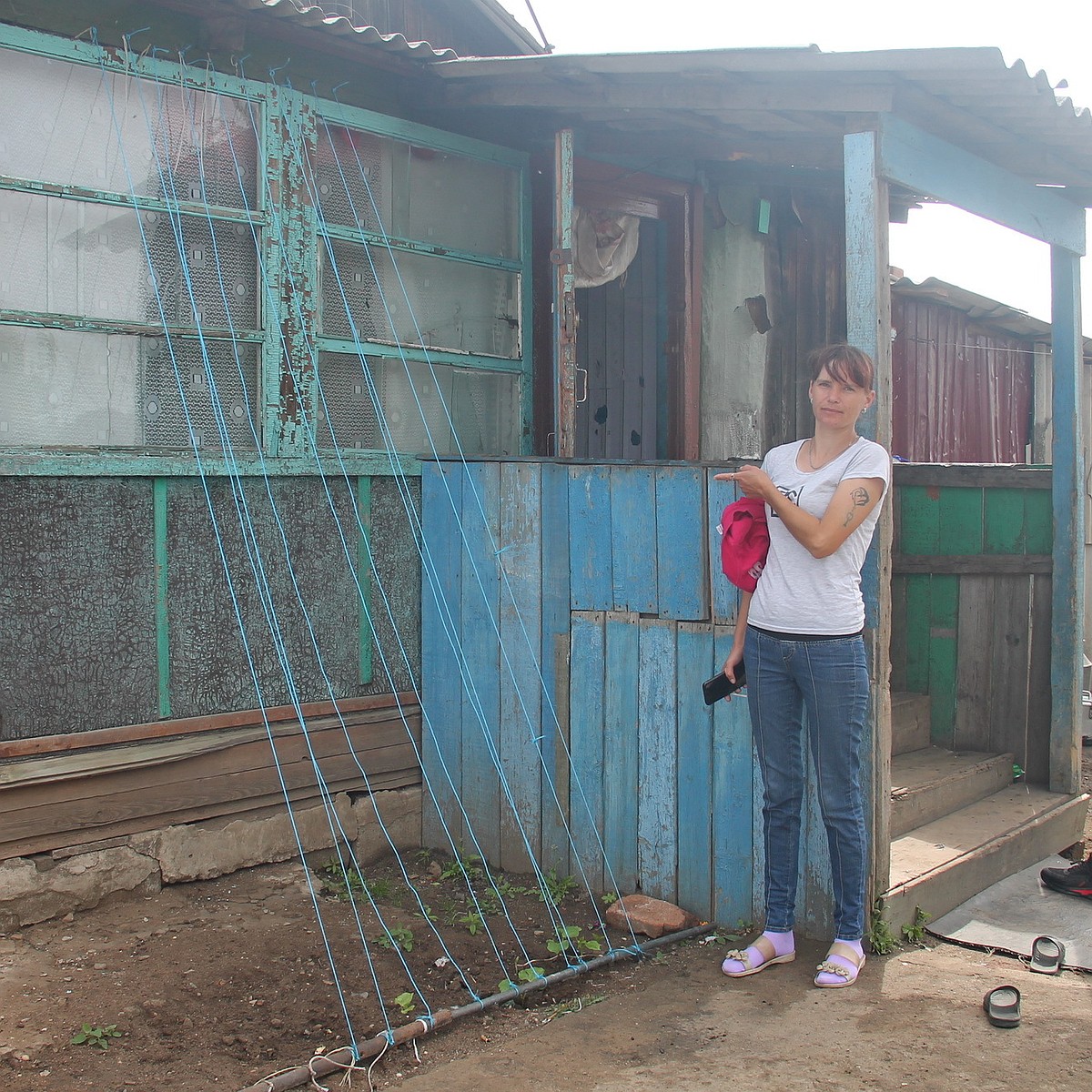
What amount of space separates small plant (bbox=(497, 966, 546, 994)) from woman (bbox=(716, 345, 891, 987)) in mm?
644

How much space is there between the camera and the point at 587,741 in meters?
4.65

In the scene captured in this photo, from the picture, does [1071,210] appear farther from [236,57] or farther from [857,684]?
[236,57]

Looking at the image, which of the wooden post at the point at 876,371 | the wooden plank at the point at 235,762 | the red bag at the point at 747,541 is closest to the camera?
the red bag at the point at 747,541

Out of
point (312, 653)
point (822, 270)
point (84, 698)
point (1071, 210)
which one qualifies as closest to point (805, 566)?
point (312, 653)

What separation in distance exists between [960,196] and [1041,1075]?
319 cm

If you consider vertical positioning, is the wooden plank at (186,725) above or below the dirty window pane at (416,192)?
below

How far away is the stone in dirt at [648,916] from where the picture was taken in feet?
13.9

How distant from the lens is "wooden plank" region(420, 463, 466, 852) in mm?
5121

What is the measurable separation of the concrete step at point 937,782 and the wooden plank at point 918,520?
1039 mm

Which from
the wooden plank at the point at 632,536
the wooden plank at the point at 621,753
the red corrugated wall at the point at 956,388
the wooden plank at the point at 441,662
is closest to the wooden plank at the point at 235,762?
the wooden plank at the point at 441,662

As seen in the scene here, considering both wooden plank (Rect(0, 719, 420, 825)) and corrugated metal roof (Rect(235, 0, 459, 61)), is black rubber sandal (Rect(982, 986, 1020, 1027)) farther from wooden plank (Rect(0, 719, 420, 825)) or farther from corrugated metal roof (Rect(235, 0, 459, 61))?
corrugated metal roof (Rect(235, 0, 459, 61))

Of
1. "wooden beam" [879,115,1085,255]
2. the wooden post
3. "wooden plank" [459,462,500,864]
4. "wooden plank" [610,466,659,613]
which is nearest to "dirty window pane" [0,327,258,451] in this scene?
"wooden plank" [459,462,500,864]

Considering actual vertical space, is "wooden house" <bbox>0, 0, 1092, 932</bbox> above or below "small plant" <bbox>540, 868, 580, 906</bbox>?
above

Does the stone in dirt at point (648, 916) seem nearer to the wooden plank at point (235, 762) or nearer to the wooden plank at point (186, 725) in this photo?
the wooden plank at point (235, 762)
